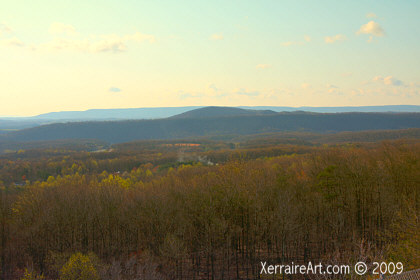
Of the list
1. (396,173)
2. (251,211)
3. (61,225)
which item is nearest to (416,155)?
(396,173)

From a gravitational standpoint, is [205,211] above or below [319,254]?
→ above

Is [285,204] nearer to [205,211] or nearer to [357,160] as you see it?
[205,211]

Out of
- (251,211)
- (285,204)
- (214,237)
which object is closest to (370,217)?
(285,204)

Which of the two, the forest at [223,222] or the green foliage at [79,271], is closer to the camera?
the green foliage at [79,271]

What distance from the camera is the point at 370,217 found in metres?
43.6

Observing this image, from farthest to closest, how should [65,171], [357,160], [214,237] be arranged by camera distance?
[65,171] < [357,160] < [214,237]

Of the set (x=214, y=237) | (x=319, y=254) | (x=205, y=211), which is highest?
(x=205, y=211)

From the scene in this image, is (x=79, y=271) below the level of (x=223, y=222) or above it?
below

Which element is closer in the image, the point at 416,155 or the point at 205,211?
the point at 205,211

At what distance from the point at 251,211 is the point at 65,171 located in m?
91.6

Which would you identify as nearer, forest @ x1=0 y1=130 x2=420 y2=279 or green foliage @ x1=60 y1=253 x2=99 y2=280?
green foliage @ x1=60 y1=253 x2=99 y2=280

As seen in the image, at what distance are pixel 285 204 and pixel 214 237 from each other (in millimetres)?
9343

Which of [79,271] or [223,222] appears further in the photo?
[223,222]

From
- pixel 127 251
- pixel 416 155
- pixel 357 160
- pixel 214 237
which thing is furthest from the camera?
pixel 357 160
